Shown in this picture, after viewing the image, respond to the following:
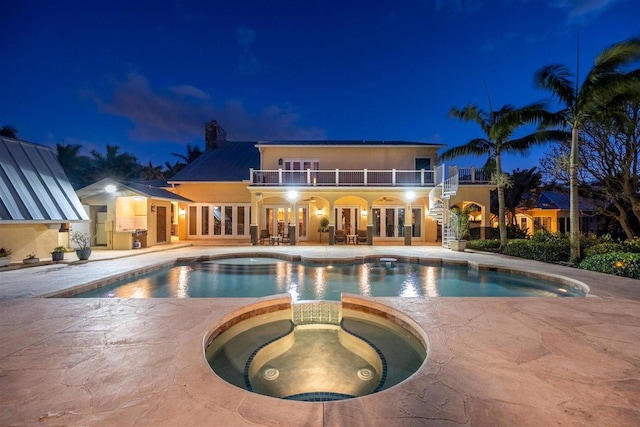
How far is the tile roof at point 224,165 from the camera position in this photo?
718 inches

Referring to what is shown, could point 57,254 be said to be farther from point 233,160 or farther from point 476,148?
point 476,148

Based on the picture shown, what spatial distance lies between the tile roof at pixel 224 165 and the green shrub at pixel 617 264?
16.6 meters

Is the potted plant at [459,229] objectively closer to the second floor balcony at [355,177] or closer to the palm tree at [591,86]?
the second floor balcony at [355,177]

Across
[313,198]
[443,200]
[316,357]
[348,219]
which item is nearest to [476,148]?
[443,200]

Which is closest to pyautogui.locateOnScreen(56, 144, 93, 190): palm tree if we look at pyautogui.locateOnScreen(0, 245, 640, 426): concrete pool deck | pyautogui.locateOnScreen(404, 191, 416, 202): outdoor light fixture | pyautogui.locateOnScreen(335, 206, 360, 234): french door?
pyautogui.locateOnScreen(335, 206, 360, 234): french door

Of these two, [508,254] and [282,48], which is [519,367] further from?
[282,48]

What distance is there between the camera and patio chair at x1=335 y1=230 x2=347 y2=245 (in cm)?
1636

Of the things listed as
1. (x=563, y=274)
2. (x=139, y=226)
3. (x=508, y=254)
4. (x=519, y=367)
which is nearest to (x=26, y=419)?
(x=519, y=367)

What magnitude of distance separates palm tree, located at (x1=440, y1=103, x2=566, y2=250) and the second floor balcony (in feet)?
6.27

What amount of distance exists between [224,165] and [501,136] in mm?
16196

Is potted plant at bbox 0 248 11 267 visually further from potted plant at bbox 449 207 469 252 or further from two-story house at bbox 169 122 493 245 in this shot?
potted plant at bbox 449 207 469 252

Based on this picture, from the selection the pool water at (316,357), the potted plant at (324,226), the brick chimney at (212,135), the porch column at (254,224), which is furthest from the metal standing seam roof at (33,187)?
the brick chimney at (212,135)

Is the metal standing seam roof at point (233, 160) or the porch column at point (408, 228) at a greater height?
the metal standing seam roof at point (233, 160)

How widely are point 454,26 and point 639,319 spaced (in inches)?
1429
